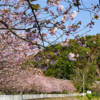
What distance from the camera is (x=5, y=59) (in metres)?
10.8

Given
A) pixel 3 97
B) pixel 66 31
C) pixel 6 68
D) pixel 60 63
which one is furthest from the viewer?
pixel 60 63

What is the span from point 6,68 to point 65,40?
20.9ft

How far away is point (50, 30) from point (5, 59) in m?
6.75

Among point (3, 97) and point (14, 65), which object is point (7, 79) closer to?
point (14, 65)

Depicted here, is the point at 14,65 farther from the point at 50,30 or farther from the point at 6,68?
the point at 50,30

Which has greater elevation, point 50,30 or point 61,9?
point 61,9

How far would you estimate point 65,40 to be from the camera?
198 inches

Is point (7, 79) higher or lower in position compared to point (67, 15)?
lower

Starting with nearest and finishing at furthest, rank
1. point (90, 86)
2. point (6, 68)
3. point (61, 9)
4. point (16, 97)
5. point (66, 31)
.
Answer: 1. point (66, 31)
2. point (61, 9)
3. point (6, 68)
4. point (16, 97)
5. point (90, 86)

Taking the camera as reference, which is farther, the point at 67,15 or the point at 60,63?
the point at 60,63

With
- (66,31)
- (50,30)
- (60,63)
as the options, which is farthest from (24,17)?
(60,63)

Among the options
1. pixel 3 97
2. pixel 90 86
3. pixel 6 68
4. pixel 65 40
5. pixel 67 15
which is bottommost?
pixel 90 86

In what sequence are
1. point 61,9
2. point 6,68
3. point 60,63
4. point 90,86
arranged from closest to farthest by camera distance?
point 61,9 < point 6,68 < point 90,86 < point 60,63

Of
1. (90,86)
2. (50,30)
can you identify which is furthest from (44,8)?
(90,86)
